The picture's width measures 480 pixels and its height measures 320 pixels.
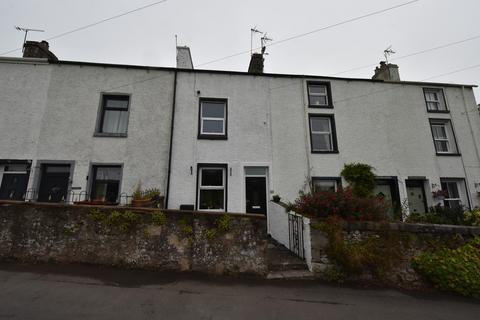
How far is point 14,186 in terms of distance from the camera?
8.81 m

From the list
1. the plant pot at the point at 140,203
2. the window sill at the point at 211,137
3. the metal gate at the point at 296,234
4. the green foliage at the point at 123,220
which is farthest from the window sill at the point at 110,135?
the metal gate at the point at 296,234

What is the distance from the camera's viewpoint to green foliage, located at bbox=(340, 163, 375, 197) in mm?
9656

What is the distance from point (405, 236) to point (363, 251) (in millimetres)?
1262

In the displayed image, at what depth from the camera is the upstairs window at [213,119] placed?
10.00 metres

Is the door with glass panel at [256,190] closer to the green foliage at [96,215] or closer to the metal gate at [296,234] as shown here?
the metal gate at [296,234]

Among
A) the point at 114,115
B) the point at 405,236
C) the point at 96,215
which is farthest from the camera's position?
the point at 114,115

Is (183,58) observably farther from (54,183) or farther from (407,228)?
(407,228)

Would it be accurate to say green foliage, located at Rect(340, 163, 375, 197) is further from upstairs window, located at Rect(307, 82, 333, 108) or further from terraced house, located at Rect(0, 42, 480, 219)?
upstairs window, located at Rect(307, 82, 333, 108)

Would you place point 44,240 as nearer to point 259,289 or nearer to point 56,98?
point 259,289

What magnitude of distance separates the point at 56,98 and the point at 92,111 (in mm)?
1598

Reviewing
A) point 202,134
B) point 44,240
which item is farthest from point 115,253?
point 202,134

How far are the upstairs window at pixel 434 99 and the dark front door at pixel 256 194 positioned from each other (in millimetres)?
9879

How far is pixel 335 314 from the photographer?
401 cm

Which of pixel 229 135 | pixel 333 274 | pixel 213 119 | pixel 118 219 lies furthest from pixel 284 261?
pixel 213 119
